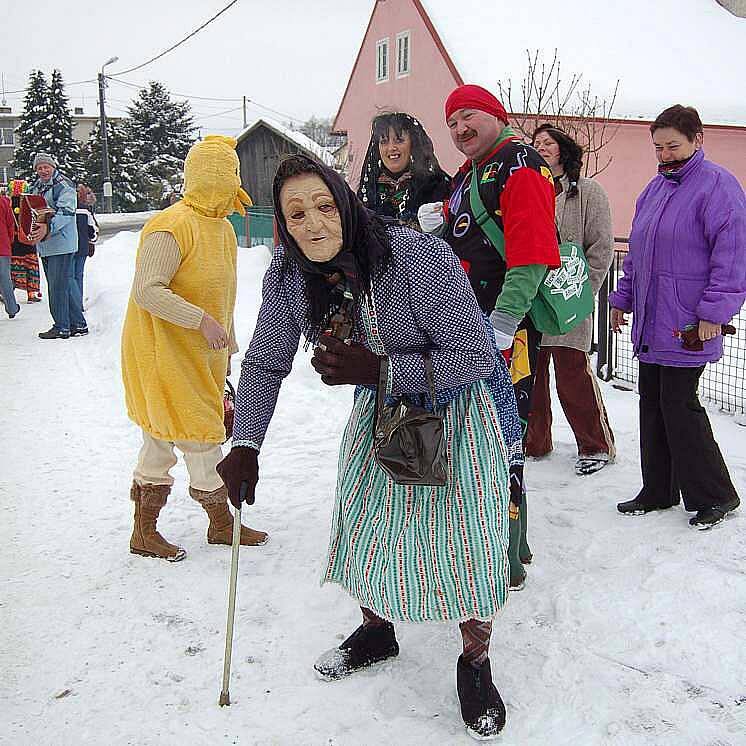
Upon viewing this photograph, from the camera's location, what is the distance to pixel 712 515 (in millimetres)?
3877

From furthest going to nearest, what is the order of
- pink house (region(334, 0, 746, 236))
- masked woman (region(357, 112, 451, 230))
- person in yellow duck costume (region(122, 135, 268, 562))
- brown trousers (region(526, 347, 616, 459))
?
1. pink house (region(334, 0, 746, 236))
2. brown trousers (region(526, 347, 616, 459))
3. masked woman (region(357, 112, 451, 230))
4. person in yellow duck costume (region(122, 135, 268, 562))

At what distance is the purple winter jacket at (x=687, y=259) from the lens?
3643 millimetres

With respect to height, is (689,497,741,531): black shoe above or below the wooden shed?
below

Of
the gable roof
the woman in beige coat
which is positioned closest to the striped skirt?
the woman in beige coat

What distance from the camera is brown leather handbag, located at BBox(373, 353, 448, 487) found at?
7.76ft

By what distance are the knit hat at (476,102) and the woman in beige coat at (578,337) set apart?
1.38 m

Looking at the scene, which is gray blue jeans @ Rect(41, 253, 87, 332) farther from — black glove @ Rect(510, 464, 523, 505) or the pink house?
the pink house

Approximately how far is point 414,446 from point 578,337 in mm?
2688

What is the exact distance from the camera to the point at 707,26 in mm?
23031

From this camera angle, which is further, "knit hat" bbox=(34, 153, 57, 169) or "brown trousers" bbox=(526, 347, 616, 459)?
"knit hat" bbox=(34, 153, 57, 169)

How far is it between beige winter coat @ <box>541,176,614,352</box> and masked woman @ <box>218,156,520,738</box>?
220 centimetres

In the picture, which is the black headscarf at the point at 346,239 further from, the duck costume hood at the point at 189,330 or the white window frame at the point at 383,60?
the white window frame at the point at 383,60

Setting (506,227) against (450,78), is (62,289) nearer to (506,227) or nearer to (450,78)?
(506,227)

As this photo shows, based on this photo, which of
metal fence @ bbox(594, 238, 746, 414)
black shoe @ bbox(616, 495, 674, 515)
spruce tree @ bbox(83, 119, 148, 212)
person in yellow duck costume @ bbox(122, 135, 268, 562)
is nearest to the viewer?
person in yellow duck costume @ bbox(122, 135, 268, 562)
